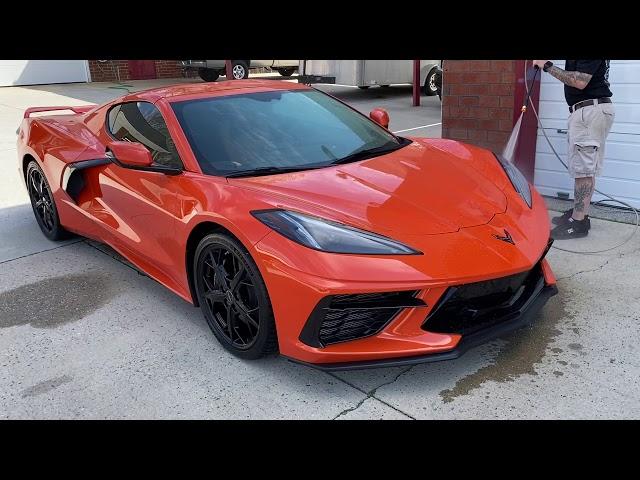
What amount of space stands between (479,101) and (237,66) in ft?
37.8

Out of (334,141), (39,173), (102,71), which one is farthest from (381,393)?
→ (102,71)

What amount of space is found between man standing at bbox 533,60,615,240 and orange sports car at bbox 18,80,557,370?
113 centimetres

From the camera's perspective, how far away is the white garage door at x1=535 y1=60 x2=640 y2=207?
5074 millimetres

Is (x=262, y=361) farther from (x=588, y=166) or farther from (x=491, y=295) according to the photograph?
(x=588, y=166)

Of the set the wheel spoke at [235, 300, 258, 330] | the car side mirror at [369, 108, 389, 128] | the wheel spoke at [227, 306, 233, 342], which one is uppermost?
the car side mirror at [369, 108, 389, 128]

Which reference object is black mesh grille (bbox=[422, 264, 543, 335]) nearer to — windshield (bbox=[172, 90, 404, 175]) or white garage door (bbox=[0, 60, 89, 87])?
windshield (bbox=[172, 90, 404, 175])

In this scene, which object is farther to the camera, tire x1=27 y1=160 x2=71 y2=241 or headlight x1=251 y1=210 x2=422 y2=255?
tire x1=27 y1=160 x2=71 y2=241

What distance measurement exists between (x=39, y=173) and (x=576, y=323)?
13.7ft

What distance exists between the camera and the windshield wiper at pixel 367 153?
3.38 meters

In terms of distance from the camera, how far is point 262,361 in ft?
9.99

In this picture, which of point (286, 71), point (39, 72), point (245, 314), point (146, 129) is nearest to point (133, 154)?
point (146, 129)

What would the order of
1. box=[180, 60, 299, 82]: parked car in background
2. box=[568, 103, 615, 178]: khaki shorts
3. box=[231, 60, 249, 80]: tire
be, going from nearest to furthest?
box=[568, 103, 615, 178]: khaki shorts < box=[180, 60, 299, 82]: parked car in background < box=[231, 60, 249, 80]: tire

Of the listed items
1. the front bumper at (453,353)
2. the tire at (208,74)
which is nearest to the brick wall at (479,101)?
the front bumper at (453,353)

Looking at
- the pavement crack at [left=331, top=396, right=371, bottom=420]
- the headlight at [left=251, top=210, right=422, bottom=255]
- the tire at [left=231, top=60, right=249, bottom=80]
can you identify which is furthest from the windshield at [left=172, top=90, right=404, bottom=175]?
the tire at [left=231, top=60, right=249, bottom=80]
